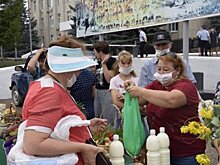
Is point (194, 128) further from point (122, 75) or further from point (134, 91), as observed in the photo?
point (122, 75)

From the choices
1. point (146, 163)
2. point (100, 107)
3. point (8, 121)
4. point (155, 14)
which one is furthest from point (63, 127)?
point (155, 14)

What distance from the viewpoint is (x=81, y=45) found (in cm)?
267

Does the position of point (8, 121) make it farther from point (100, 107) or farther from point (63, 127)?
point (63, 127)

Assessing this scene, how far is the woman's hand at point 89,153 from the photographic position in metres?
2.51

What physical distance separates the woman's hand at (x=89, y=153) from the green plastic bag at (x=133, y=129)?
578 millimetres

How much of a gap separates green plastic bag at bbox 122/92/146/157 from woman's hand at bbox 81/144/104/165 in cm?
58

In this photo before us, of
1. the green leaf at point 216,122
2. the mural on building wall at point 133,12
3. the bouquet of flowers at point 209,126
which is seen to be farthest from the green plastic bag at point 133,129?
the mural on building wall at point 133,12

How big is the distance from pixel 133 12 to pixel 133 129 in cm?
764

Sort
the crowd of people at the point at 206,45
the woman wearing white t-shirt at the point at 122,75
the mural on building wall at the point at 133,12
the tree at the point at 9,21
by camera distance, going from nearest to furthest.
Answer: the woman wearing white t-shirt at the point at 122,75, the mural on building wall at the point at 133,12, the crowd of people at the point at 206,45, the tree at the point at 9,21

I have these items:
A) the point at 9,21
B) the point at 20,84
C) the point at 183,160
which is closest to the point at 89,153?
the point at 183,160

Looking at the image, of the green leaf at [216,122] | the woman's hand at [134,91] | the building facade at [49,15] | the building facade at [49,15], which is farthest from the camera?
the building facade at [49,15]

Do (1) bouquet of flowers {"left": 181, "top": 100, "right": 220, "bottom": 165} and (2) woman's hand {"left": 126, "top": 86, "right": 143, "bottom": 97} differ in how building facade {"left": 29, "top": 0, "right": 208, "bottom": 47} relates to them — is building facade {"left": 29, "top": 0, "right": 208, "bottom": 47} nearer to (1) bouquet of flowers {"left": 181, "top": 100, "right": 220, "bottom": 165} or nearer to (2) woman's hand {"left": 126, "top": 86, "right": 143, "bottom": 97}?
(2) woman's hand {"left": 126, "top": 86, "right": 143, "bottom": 97}

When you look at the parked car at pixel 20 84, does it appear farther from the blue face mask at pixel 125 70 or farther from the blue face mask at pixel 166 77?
the blue face mask at pixel 166 77

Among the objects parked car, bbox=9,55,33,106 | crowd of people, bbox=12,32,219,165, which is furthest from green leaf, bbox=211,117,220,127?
parked car, bbox=9,55,33,106
